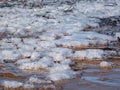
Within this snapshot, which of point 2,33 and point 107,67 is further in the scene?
point 2,33

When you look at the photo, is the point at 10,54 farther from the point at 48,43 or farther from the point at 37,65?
the point at 48,43

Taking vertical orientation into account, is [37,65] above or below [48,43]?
above

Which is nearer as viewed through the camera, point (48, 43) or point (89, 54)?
point (89, 54)

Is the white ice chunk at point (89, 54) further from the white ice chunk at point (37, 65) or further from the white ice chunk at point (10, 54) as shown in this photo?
the white ice chunk at point (10, 54)

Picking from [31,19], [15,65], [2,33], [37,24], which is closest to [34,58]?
[15,65]

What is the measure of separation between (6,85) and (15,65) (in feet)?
3.19

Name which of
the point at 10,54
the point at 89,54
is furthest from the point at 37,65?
the point at 89,54

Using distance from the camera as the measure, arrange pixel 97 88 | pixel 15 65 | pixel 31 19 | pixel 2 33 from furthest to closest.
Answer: pixel 31 19 → pixel 2 33 → pixel 15 65 → pixel 97 88

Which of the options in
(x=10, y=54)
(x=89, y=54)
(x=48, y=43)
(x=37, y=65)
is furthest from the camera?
(x=48, y=43)

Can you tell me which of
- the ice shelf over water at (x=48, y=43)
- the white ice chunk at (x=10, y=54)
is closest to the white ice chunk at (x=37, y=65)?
the ice shelf over water at (x=48, y=43)

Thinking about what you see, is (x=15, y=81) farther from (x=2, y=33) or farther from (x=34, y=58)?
(x=2, y=33)

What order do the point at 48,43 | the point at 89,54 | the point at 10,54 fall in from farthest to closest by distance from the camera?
the point at 48,43 < the point at 10,54 < the point at 89,54

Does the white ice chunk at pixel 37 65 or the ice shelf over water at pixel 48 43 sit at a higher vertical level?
the white ice chunk at pixel 37 65

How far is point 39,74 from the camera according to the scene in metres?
4.39
